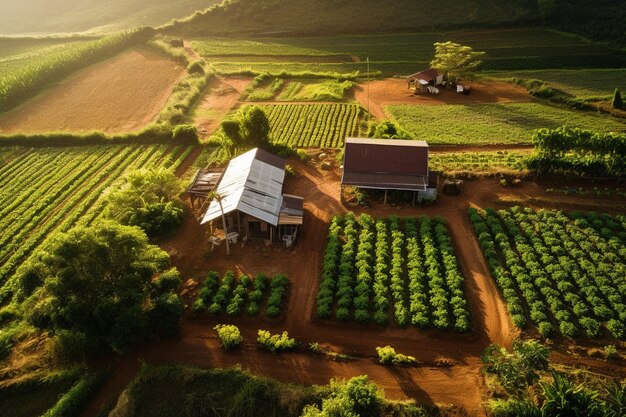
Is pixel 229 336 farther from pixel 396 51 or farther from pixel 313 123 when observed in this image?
pixel 396 51

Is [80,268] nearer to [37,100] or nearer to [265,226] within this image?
[265,226]

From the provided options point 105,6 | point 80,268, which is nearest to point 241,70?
point 80,268

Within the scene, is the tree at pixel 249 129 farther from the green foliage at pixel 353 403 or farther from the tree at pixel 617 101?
the tree at pixel 617 101

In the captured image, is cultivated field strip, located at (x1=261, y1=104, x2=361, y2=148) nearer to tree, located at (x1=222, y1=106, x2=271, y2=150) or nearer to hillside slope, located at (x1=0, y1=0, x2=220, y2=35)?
tree, located at (x1=222, y1=106, x2=271, y2=150)

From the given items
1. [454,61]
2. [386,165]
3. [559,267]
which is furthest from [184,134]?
[559,267]

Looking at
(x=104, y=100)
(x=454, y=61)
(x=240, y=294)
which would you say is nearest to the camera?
(x=240, y=294)

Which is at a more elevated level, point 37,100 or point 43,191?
point 37,100

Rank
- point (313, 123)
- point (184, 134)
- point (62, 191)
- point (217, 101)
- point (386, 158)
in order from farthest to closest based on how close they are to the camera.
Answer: point (217, 101) < point (313, 123) < point (184, 134) < point (62, 191) < point (386, 158)
